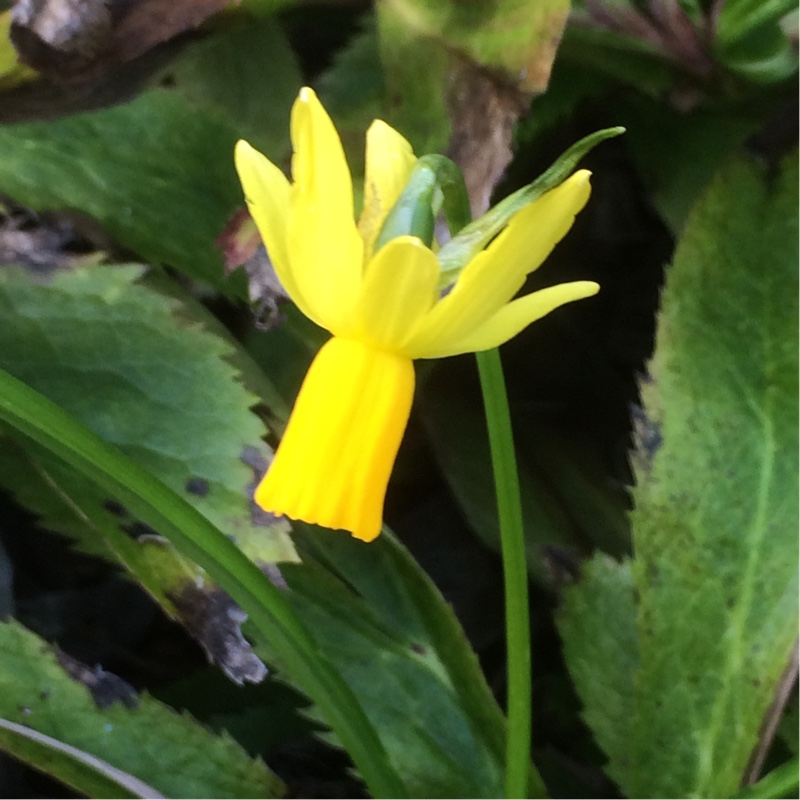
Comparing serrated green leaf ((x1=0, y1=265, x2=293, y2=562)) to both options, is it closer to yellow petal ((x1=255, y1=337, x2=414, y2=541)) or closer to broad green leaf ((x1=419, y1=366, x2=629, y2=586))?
yellow petal ((x1=255, y1=337, x2=414, y2=541))

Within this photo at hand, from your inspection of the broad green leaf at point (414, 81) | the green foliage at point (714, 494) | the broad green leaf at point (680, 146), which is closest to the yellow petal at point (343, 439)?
the broad green leaf at point (414, 81)

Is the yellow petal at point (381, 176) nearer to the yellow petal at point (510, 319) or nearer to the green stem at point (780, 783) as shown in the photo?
the yellow petal at point (510, 319)

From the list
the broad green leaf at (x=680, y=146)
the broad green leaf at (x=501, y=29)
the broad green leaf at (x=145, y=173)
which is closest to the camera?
the broad green leaf at (x=501, y=29)

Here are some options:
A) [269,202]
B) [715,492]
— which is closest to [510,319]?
[269,202]

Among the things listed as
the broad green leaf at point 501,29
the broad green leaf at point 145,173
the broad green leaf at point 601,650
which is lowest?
the broad green leaf at point 601,650

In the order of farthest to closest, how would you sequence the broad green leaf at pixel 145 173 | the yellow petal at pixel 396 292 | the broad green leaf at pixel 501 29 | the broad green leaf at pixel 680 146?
the broad green leaf at pixel 680 146, the broad green leaf at pixel 145 173, the broad green leaf at pixel 501 29, the yellow petal at pixel 396 292
